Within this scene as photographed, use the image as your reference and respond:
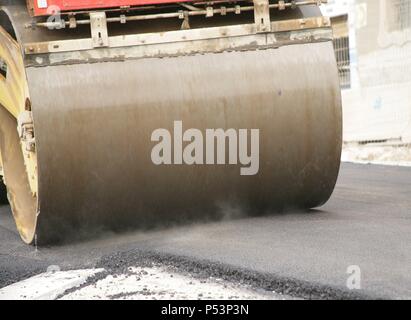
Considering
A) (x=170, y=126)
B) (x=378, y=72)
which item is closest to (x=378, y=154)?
(x=378, y=72)

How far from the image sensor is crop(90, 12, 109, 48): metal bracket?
152 inches

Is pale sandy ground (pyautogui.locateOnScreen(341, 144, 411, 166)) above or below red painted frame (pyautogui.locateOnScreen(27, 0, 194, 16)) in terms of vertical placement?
below

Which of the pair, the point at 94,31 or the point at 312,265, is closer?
the point at 312,265

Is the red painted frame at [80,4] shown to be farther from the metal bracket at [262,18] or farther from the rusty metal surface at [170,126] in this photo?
the metal bracket at [262,18]

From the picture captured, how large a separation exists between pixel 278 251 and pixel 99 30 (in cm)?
165

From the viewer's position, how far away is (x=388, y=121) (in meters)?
10.9

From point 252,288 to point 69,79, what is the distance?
1647 millimetres

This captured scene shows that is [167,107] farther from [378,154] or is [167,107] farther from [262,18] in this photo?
[378,154]

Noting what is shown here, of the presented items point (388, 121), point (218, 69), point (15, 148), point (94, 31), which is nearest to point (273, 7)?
point (218, 69)

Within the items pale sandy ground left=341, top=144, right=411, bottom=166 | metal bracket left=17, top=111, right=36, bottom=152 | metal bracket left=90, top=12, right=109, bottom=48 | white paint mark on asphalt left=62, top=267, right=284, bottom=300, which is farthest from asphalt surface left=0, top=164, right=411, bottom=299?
pale sandy ground left=341, top=144, right=411, bottom=166

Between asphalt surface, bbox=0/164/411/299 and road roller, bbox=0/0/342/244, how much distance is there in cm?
17

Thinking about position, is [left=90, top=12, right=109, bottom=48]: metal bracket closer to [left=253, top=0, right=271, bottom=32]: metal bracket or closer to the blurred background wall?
[left=253, top=0, right=271, bottom=32]: metal bracket

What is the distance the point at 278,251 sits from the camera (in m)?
3.41
